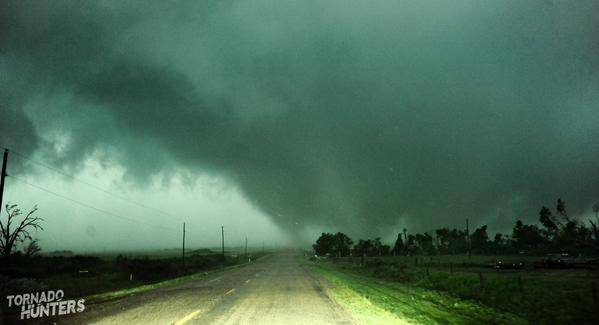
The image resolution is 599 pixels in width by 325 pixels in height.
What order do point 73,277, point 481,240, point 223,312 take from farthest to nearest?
point 481,240
point 73,277
point 223,312

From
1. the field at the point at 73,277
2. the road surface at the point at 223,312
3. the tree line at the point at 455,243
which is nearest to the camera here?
the road surface at the point at 223,312

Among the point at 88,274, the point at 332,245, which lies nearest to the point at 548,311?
the point at 88,274

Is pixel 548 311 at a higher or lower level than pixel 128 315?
lower

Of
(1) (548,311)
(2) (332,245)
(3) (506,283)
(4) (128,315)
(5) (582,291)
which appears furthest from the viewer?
(2) (332,245)

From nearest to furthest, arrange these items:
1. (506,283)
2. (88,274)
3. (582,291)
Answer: (582,291) → (506,283) → (88,274)

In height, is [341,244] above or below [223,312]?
below

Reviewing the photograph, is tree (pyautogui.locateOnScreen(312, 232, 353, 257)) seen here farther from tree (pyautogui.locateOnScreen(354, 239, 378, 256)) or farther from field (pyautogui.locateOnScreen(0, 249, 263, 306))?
field (pyautogui.locateOnScreen(0, 249, 263, 306))

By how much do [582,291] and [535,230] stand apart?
166m

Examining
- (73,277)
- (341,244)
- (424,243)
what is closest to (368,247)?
(341,244)

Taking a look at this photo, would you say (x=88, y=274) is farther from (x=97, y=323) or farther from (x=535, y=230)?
(x=535, y=230)

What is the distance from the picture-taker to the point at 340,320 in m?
12.5

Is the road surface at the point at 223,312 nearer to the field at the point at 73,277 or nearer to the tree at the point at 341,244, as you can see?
the field at the point at 73,277

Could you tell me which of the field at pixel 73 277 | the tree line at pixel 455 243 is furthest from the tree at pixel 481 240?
the field at pixel 73 277

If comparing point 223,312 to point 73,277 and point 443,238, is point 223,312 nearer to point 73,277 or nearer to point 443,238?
point 73,277
